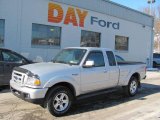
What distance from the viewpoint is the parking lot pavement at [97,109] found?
7.33 m

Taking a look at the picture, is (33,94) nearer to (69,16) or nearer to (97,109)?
(97,109)

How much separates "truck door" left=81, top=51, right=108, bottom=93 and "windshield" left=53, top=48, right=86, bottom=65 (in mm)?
255

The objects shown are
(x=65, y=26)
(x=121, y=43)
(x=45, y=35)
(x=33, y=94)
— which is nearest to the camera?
(x=33, y=94)

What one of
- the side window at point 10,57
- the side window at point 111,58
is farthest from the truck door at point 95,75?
the side window at point 10,57

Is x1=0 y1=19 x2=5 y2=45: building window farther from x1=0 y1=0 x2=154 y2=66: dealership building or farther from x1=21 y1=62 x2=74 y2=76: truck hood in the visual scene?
x1=21 y1=62 x2=74 y2=76: truck hood

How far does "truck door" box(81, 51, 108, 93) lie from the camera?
8.07 m

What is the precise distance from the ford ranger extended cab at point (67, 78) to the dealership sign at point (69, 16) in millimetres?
8651

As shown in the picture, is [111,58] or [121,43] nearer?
[111,58]

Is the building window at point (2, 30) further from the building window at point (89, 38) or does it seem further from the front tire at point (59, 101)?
the front tire at point (59, 101)

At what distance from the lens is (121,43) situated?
24.7 m

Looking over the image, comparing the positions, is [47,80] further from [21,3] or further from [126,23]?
[126,23]

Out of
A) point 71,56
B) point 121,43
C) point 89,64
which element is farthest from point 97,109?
point 121,43

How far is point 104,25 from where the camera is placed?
22141 mm

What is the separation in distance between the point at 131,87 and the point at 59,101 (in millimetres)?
4009
